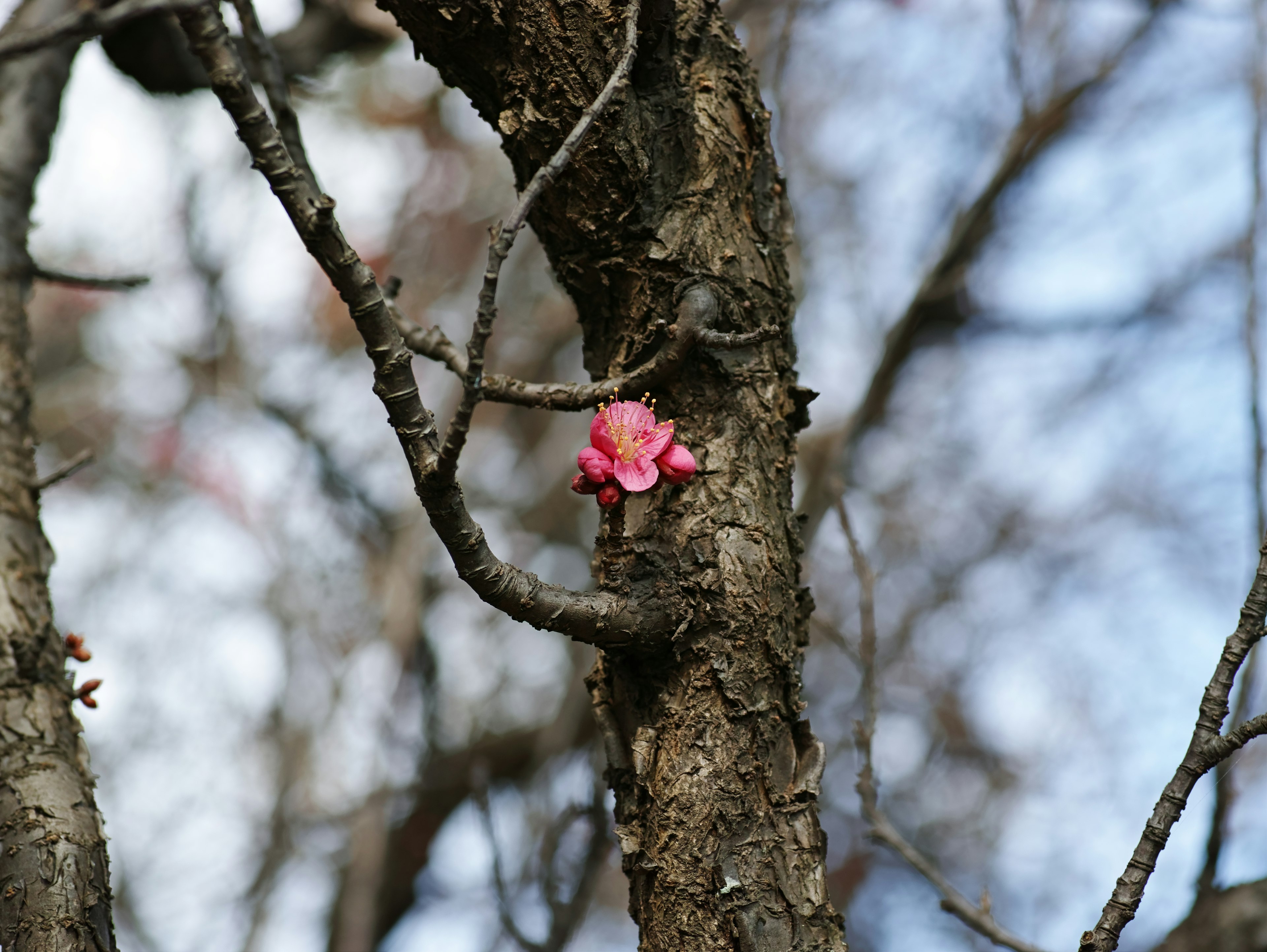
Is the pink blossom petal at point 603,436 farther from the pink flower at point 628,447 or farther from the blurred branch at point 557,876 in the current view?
the blurred branch at point 557,876

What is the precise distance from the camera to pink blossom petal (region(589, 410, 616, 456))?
5.02ft

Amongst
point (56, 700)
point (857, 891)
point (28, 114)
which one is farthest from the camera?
point (857, 891)

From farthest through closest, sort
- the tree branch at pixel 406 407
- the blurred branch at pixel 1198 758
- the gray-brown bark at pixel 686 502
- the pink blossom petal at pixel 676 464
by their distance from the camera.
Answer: the pink blossom petal at pixel 676 464, the gray-brown bark at pixel 686 502, the blurred branch at pixel 1198 758, the tree branch at pixel 406 407

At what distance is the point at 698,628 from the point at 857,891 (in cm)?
587

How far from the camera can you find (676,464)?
4.90 feet

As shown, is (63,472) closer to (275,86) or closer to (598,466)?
(275,86)

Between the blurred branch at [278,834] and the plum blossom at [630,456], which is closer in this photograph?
the plum blossom at [630,456]

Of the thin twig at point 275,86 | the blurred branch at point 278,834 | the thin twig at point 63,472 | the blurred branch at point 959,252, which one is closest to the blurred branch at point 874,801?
the thin twig at point 275,86

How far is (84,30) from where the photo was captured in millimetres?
828

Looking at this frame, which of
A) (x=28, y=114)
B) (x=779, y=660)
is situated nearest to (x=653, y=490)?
(x=779, y=660)

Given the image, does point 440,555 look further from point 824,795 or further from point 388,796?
point 824,795

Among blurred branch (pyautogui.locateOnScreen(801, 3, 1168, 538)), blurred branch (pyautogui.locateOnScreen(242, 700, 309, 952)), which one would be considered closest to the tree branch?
blurred branch (pyautogui.locateOnScreen(801, 3, 1168, 538))

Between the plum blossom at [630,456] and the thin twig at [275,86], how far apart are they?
2.82ft

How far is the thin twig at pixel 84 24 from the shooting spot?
0.81m
